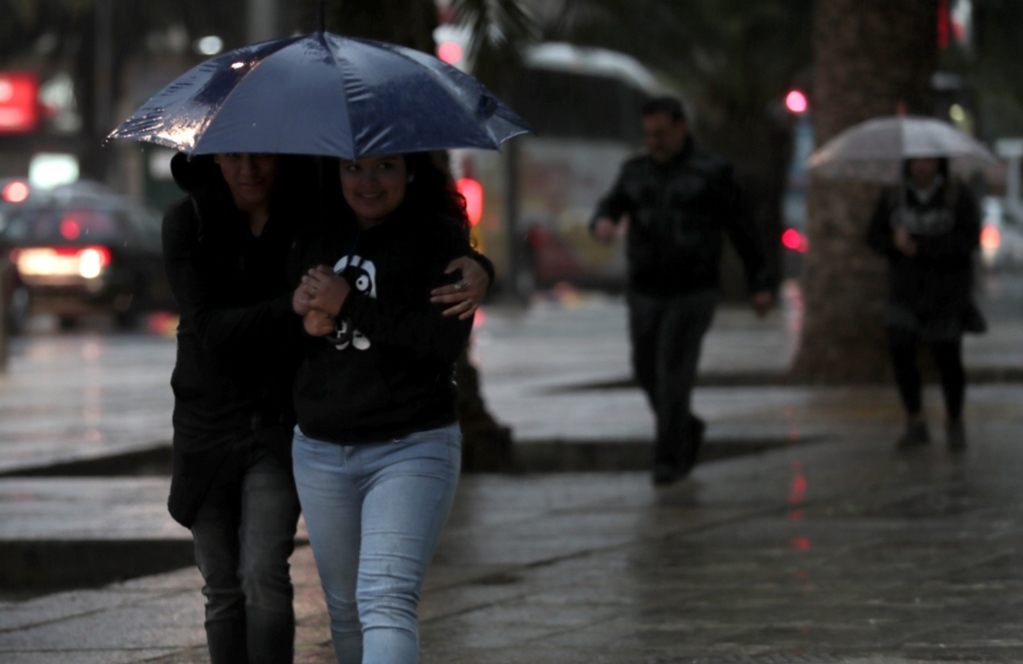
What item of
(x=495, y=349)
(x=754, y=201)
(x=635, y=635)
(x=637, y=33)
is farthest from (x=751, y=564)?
(x=754, y=201)

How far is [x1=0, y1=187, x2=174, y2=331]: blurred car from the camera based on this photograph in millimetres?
27078

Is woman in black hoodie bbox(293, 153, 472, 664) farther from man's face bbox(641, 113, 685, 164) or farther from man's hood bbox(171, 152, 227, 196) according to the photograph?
man's face bbox(641, 113, 685, 164)

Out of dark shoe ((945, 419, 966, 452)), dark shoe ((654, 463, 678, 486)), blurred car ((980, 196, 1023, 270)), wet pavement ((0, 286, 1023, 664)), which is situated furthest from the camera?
blurred car ((980, 196, 1023, 270))

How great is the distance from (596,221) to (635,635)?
3874 millimetres

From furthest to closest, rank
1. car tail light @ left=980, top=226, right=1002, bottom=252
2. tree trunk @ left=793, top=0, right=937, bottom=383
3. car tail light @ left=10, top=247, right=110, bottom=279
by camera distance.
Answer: car tail light @ left=980, top=226, right=1002, bottom=252
car tail light @ left=10, top=247, right=110, bottom=279
tree trunk @ left=793, top=0, right=937, bottom=383

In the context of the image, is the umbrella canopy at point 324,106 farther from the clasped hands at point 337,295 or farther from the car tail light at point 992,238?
the car tail light at point 992,238

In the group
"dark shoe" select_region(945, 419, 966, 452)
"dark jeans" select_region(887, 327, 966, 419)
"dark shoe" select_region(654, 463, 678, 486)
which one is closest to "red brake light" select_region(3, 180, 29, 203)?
"dark jeans" select_region(887, 327, 966, 419)

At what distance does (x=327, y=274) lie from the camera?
4.33 metres

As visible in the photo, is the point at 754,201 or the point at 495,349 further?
the point at 754,201

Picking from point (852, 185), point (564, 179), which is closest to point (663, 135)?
point (852, 185)

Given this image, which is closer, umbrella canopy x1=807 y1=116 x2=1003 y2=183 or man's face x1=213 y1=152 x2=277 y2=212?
man's face x1=213 y1=152 x2=277 y2=212

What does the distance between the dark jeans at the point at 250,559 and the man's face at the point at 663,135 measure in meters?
4.86

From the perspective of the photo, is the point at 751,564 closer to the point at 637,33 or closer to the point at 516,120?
the point at 516,120

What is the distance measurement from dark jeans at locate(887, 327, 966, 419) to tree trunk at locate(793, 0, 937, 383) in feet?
12.4
